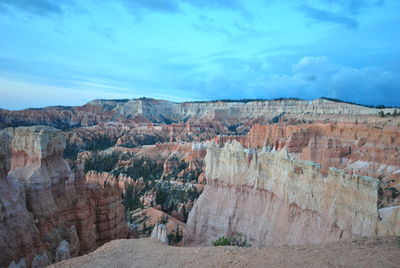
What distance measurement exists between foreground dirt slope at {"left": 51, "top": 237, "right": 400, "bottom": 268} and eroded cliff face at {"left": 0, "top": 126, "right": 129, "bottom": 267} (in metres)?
5.15

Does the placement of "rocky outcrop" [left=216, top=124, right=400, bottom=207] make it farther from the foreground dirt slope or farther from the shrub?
the foreground dirt slope

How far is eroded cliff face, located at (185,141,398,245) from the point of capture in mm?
12336

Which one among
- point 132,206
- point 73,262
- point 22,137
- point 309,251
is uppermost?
point 22,137

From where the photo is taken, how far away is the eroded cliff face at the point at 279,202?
40.5 feet

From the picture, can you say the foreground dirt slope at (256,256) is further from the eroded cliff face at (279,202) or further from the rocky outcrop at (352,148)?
the rocky outcrop at (352,148)

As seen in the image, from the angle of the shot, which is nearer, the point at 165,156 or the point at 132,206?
the point at 132,206

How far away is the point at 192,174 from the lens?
50.6m

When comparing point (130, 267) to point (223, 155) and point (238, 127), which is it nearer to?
point (223, 155)

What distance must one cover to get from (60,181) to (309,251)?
13403mm

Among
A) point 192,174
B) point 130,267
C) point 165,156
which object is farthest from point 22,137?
point 165,156

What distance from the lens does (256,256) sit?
8039 millimetres

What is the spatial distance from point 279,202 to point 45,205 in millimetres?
11966

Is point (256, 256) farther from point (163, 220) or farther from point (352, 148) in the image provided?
point (352, 148)

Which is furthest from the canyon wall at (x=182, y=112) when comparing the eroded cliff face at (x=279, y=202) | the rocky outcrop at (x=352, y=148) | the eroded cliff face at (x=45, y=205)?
the eroded cliff face at (x=45, y=205)
